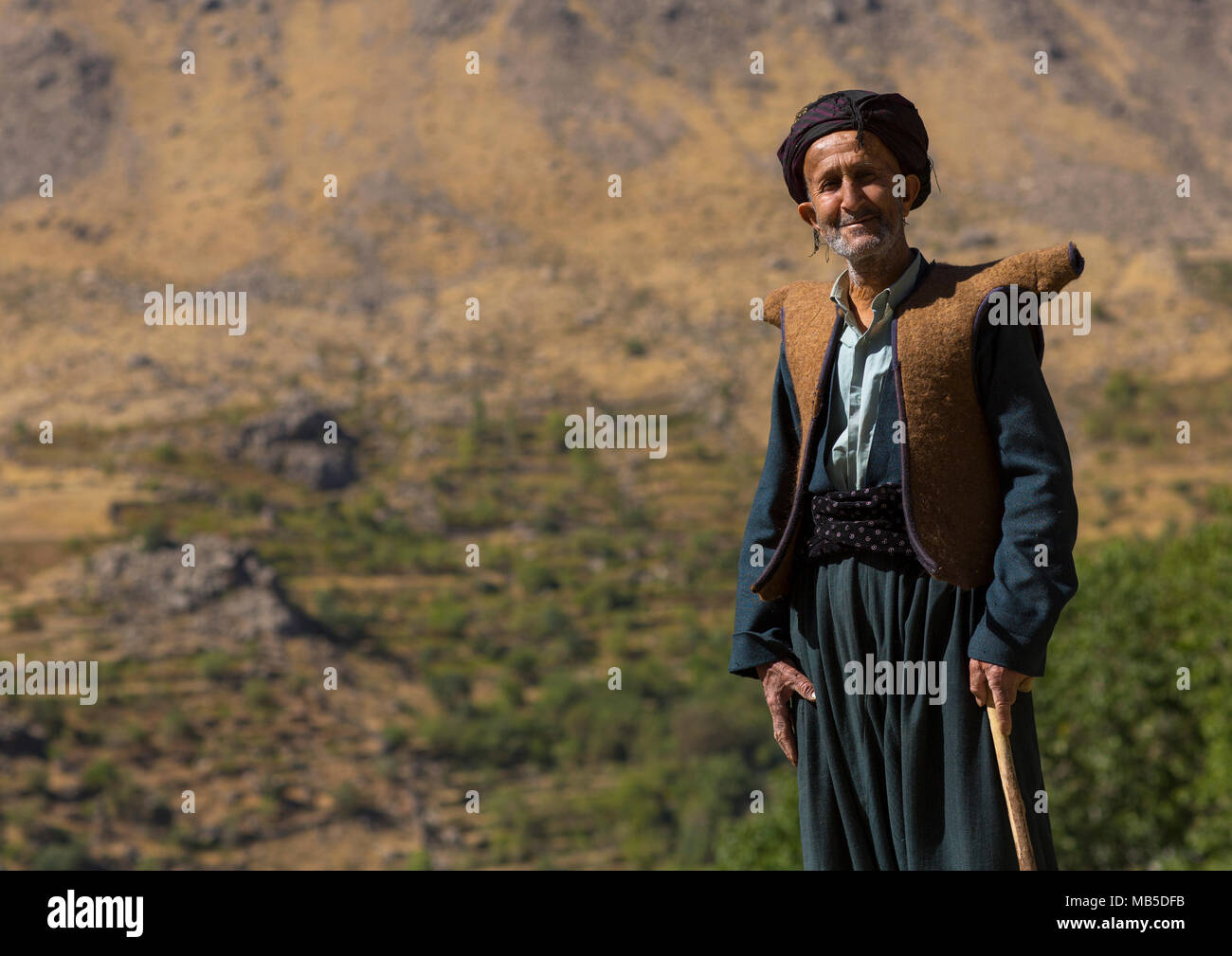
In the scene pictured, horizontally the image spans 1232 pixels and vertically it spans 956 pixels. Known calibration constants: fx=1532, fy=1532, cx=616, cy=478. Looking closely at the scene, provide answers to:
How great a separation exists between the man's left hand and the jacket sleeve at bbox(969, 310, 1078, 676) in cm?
2

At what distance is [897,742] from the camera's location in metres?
2.69

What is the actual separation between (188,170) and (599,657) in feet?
118

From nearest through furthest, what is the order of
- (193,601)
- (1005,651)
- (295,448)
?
(1005,651) → (193,601) → (295,448)

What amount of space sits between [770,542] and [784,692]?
0.91 feet

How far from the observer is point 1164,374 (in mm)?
62969

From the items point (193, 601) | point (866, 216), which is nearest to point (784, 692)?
point (866, 216)

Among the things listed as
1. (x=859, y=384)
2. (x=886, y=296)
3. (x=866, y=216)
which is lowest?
(x=859, y=384)

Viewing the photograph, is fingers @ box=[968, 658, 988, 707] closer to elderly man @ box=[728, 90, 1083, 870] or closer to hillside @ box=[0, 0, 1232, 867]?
elderly man @ box=[728, 90, 1083, 870]

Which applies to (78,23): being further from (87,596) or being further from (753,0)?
(87,596)

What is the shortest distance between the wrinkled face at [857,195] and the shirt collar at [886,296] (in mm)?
59

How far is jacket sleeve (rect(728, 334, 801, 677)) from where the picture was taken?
2830 mm

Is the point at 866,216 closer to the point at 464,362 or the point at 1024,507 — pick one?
the point at 1024,507

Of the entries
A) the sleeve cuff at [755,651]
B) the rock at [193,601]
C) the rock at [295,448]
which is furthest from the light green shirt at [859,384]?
the rock at [295,448]

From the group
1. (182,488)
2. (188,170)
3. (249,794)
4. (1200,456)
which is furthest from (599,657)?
(188,170)
